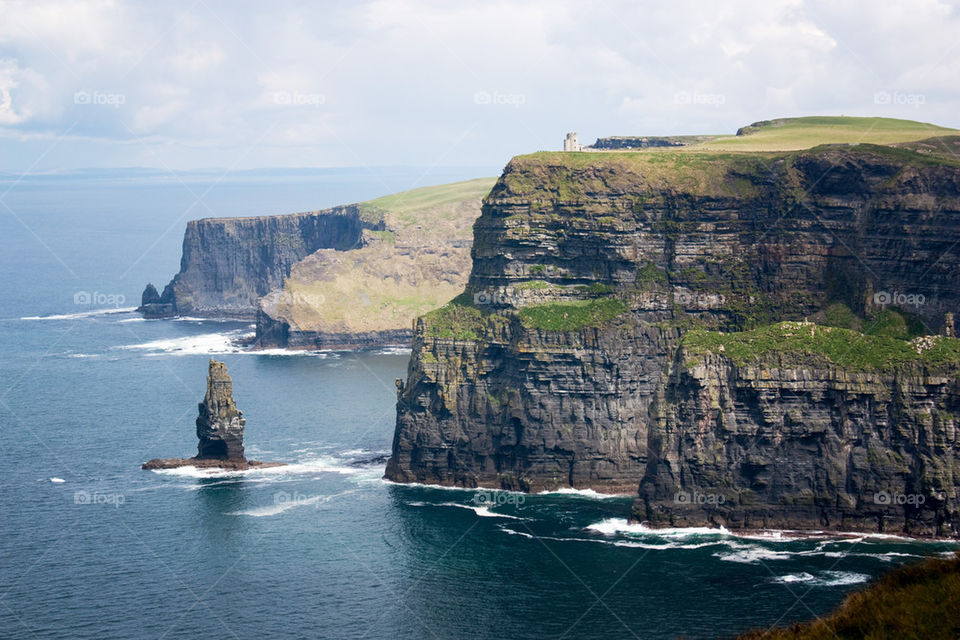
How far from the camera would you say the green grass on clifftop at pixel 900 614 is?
71.0m

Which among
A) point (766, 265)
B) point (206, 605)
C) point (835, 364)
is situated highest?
point (766, 265)

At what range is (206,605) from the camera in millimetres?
111000

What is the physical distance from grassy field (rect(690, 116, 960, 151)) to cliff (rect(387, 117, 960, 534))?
41.2ft

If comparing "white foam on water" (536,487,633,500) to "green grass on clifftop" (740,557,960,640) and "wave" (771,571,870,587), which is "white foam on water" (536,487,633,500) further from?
"green grass on clifftop" (740,557,960,640)

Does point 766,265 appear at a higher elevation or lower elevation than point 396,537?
higher

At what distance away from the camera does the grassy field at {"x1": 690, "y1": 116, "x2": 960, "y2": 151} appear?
6703 inches

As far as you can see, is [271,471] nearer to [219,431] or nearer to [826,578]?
[219,431]

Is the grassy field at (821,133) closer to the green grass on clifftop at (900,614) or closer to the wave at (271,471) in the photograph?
the wave at (271,471)

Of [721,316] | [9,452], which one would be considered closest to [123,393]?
[9,452]

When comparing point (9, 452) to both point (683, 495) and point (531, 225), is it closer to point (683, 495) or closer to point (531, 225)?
point (531, 225)

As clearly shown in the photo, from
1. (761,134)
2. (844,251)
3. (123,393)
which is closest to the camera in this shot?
(844,251)

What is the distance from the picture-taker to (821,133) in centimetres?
17950

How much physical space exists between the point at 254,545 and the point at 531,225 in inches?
1839

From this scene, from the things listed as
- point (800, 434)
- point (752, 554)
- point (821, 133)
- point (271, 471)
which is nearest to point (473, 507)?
point (271, 471)
